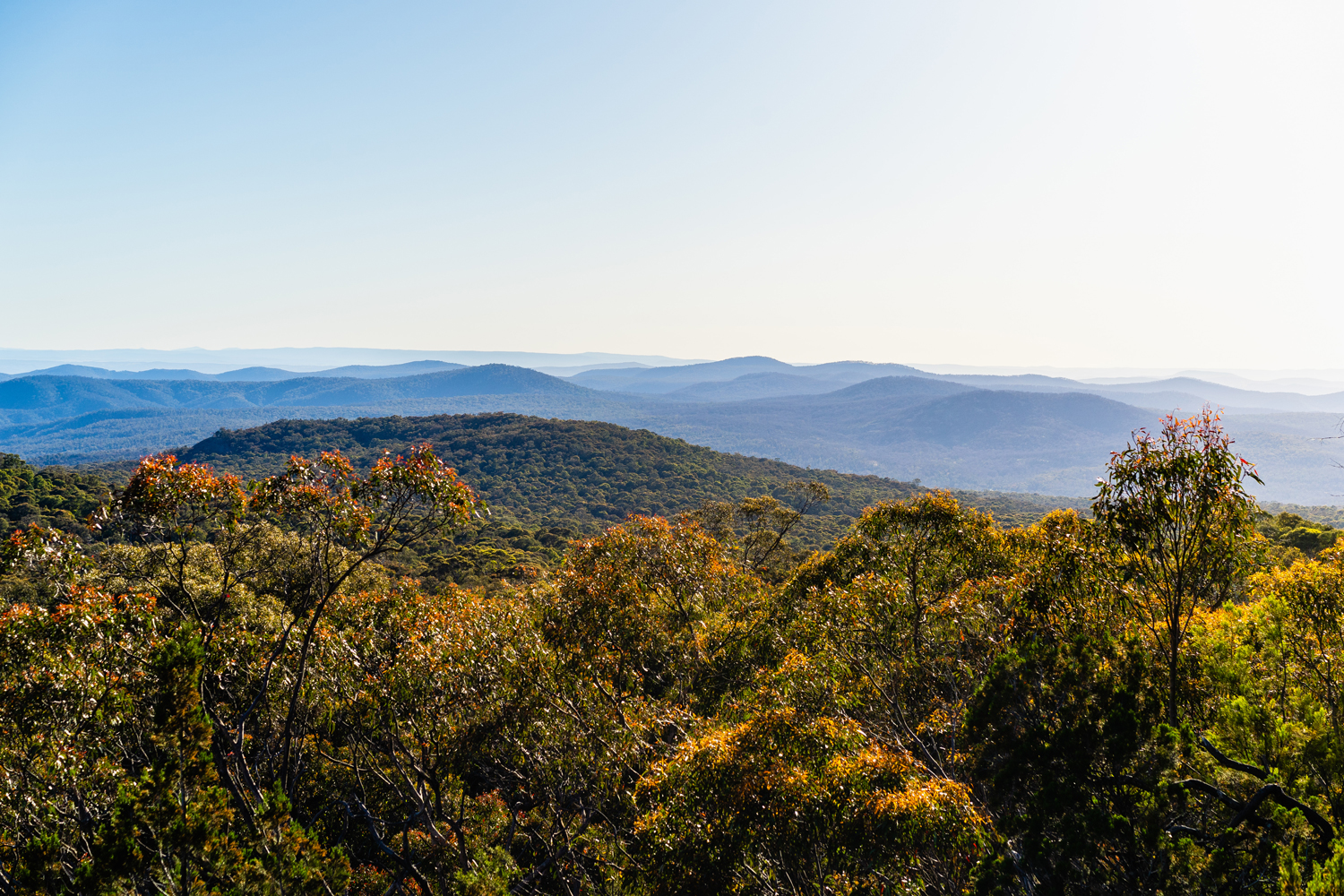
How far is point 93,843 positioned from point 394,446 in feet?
604

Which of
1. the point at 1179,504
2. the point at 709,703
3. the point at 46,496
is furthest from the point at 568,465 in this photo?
the point at 1179,504

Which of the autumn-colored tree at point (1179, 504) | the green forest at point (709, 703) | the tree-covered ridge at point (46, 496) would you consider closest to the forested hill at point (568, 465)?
the tree-covered ridge at point (46, 496)

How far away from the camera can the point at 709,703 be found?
15297mm

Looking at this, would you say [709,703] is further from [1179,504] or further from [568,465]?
[568,465]

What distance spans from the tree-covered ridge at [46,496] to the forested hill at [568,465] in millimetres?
68887

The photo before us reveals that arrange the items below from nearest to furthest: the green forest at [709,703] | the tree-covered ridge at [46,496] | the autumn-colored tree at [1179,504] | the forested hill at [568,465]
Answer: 1. the green forest at [709,703]
2. the autumn-colored tree at [1179,504]
3. the tree-covered ridge at [46,496]
4. the forested hill at [568,465]

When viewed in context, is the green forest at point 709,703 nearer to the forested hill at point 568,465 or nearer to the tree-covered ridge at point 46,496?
the tree-covered ridge at point 46,496

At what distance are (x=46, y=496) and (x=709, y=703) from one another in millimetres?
81226

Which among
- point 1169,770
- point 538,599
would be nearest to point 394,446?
point 538,599

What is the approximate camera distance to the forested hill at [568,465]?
138000 mm

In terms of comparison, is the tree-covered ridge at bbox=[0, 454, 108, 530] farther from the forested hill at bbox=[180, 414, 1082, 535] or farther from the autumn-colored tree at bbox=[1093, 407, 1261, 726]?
the forested hill at bbox=[180, 414, 1082, 535]

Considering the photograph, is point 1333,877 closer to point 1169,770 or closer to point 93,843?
point 1169,770

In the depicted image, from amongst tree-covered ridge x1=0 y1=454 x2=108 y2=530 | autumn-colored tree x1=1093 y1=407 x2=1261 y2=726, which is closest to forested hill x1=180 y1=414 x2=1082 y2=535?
tree-covered ridge x1=0 y1=454 x2=108 y2=530

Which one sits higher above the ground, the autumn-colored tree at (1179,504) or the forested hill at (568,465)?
the autumn-colored tree at (1179,504)
